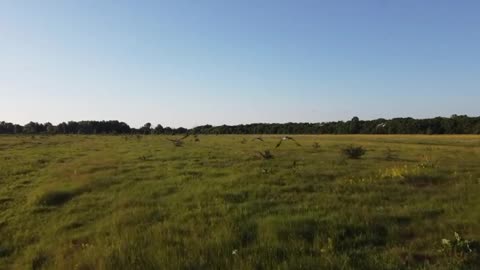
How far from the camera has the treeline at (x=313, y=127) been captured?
106125mm

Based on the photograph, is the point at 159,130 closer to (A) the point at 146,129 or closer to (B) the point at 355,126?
(A) the point at 146,129

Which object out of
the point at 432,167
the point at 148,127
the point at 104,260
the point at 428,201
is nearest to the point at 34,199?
the point at 104,260

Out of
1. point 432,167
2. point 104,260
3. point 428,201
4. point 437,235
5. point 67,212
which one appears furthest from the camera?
point 432,167

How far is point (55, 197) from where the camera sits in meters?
17.2

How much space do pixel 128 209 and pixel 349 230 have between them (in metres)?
6.46

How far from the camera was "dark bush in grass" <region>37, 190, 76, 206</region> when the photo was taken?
16.5m

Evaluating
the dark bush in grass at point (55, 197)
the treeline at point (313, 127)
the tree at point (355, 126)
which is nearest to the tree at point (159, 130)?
the treeline at point (313, 127)

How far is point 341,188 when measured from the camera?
52.0 ft

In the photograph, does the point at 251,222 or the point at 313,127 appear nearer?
the point at 251,222

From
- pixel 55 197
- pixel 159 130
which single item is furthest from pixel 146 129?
pixel 55 197

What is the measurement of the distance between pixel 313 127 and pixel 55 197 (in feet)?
448

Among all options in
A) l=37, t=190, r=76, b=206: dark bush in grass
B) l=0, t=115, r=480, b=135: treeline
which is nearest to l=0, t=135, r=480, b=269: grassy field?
l=37, t=190, r=76, b=206: dark bush in grass

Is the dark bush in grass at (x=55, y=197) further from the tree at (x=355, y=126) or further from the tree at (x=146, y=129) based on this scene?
the tree at (x=146, y=129)

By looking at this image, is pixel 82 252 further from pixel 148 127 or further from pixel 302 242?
pixel 148 127
